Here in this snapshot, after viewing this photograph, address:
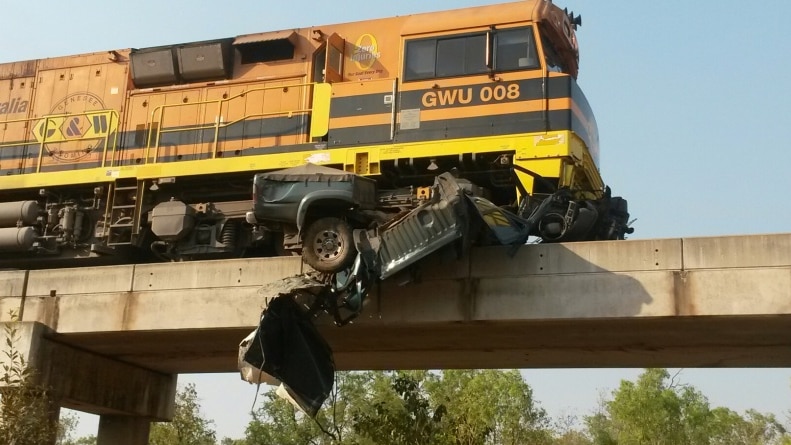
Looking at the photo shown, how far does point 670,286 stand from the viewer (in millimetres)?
9633

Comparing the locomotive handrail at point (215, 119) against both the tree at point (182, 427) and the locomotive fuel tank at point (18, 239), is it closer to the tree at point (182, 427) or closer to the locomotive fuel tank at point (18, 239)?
the locomotive fuel tank at point (18, 239)

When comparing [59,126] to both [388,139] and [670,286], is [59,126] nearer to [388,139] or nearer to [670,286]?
[388,139]

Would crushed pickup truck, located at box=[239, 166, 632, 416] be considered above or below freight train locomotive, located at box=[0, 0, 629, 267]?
below

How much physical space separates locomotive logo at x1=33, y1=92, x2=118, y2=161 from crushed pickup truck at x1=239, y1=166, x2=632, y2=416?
4789 mm

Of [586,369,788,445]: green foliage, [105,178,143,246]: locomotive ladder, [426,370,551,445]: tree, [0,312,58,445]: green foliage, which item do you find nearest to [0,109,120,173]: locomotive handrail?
[105,178,143,246]: locomotive ladder

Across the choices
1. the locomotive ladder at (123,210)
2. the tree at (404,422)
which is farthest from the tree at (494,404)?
the locomotive ladder at (123,210)

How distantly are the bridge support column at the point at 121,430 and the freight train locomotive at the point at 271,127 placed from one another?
9.44ft

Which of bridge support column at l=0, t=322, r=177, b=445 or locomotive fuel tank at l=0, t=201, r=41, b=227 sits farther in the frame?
locomotive fuel tank at l=0, t=201, r=41, b=227

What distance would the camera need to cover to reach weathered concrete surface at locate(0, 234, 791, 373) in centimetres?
953

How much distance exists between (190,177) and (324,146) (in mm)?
2284

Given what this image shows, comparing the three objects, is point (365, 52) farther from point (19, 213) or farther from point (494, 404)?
point (494, 404)

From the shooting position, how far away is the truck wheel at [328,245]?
10.6 m

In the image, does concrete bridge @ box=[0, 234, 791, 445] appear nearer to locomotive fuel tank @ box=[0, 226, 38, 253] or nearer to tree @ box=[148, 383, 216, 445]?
locomotive fuel tank @ box=[0, 226, 38, 253]

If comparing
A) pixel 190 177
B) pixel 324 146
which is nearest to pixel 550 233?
pixel 324 146
